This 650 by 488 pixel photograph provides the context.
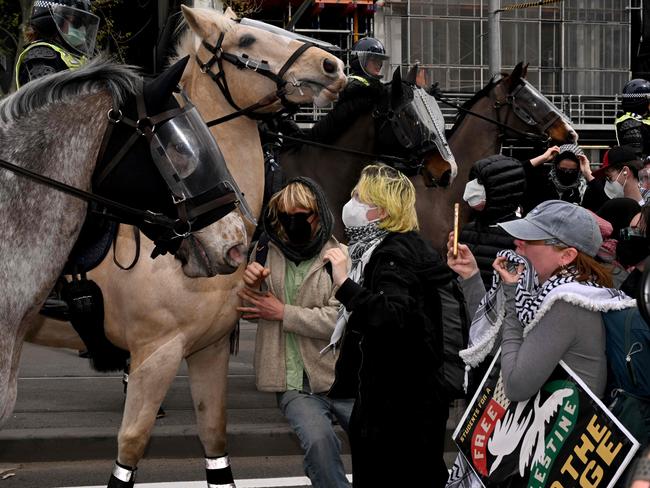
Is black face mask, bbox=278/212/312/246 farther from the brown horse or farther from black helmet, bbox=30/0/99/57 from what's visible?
the brown horse

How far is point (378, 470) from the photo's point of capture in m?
4.50

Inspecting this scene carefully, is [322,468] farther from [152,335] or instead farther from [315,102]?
[315,102]

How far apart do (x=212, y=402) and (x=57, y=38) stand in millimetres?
2481

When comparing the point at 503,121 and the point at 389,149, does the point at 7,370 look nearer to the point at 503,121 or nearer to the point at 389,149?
the point at 389,149

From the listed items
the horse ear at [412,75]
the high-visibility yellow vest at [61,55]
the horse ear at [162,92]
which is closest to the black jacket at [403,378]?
the horse ear at [162,92]

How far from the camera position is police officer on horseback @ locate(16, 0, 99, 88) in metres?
5.87

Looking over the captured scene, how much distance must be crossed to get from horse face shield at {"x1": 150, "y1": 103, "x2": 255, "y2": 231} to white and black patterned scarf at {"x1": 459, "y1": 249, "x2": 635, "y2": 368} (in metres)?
1.16

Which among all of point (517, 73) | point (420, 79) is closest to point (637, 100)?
point (517, 73)

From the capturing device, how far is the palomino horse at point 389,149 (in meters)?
7.70

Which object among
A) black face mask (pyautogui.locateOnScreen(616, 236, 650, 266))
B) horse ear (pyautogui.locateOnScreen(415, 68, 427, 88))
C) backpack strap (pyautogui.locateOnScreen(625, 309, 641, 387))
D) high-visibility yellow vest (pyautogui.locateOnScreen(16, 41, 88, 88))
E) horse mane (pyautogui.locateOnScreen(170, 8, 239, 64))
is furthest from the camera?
horse ear (pyautogui.locateOnScreen(415, 68, 427, 88))

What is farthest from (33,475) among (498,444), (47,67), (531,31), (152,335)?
(531,31)

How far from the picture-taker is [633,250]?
443 cm

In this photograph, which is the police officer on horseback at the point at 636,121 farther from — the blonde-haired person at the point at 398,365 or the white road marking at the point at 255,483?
the blonde-haired person at the point at 398,365

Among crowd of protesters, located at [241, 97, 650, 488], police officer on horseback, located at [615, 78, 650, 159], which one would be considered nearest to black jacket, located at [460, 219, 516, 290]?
crowd of protesters, located at [241, 97, 650, 488]
